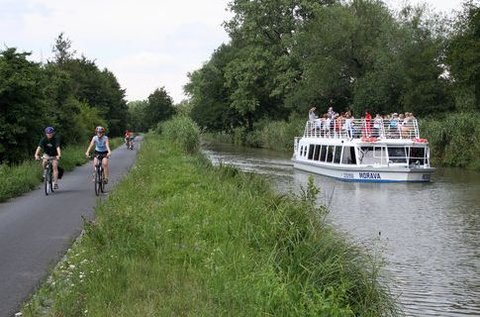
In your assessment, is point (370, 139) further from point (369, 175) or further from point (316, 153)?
point (316, 153)

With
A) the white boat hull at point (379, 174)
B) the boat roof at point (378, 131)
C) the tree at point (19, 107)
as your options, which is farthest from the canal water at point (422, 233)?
the tree at point (19, 107)

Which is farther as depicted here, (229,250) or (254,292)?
(229,250)

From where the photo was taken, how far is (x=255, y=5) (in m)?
65.6

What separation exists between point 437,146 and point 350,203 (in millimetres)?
19528

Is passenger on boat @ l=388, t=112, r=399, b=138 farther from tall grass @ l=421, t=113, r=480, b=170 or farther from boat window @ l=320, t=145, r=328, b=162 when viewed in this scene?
tall grass @ l=421, t=113, r=480, b=170

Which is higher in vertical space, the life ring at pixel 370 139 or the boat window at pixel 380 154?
the life ring at pixel 370 139

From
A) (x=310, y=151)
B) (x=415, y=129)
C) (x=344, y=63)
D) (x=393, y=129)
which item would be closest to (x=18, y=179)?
(x=393, y=129)

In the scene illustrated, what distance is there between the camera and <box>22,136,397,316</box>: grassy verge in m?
5.78

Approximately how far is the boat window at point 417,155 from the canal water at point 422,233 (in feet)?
6.46

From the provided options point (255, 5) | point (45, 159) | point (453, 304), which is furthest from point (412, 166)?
point (255, 5)

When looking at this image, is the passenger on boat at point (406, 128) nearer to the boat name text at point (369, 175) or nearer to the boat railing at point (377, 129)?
the boat railing at point (377, 129)

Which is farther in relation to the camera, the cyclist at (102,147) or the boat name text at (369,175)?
the boat name text at (369,175)

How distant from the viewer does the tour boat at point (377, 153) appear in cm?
A: 2938

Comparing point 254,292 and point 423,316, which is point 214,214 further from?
point 254,292
